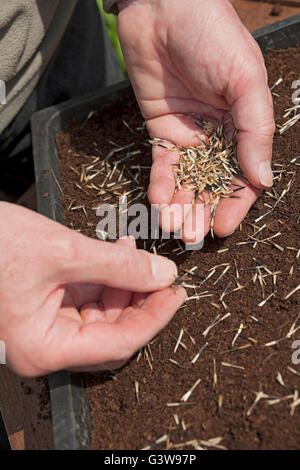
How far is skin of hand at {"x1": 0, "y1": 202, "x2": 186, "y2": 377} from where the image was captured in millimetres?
1221

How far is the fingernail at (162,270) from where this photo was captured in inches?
52.2

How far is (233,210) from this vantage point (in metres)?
1.52

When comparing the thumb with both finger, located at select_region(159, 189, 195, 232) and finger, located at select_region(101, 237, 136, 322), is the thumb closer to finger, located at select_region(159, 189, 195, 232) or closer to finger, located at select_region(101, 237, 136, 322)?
finger, located at select_region(101, 237, 136, 322)

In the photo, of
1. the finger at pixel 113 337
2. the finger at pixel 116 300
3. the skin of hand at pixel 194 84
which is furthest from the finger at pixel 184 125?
the finger at pixel 113 337

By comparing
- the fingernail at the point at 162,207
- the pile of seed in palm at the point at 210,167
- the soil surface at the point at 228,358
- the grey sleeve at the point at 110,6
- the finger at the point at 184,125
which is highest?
the grey sleeve at the point at 110,6

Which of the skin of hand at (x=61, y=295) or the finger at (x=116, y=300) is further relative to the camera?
the finger at (x=116, y=300)

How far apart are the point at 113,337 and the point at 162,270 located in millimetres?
250

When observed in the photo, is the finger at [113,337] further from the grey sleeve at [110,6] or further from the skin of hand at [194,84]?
the grey sleeve at [110,6]

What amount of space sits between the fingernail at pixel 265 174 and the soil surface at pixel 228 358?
4.4 inches

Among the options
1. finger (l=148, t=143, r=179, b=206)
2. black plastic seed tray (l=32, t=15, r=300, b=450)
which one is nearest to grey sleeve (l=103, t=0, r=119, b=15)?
black plastic seed tray (l=32, t=15, r=300, b=450)

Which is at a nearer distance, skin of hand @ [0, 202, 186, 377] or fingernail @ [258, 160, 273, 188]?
skin of hand @ [0, 202, 186, 377]

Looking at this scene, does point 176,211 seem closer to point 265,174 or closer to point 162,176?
point 162,176
